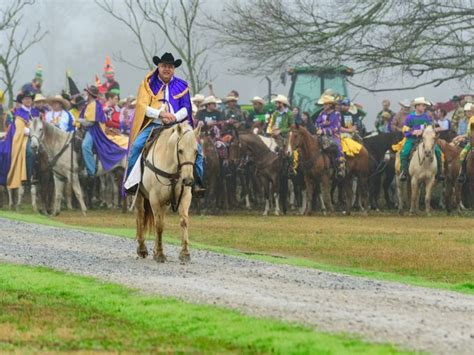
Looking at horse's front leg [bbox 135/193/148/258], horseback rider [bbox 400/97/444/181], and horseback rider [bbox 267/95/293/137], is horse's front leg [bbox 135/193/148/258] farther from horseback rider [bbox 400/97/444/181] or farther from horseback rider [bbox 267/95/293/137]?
horseback rider [bbox 267/95/293/137]

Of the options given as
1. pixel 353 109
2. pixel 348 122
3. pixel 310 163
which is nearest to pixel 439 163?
pixel 310 163

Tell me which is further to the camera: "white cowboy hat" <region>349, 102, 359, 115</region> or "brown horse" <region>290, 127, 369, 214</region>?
"white cowboy hat" <region>349, 102, 359, 115</region>

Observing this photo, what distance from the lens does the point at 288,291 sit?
47.2 ft

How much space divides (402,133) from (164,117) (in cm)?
2103

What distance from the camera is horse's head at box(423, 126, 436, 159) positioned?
3659 cm

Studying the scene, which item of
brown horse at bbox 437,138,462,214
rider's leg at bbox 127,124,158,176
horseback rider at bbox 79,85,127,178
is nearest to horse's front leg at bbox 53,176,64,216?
horseback rider at bbox 79,85,127,178

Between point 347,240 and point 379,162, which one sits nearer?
point 347,240

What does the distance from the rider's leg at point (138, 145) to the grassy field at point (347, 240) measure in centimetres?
221

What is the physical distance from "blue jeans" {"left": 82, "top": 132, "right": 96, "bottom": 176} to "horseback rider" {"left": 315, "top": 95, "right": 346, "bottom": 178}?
546 centimetres

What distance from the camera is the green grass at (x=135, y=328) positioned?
34.9ft

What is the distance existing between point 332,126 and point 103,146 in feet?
18.1

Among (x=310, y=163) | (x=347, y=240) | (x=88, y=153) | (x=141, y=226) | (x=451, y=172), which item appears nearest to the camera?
(x=141, y=226)

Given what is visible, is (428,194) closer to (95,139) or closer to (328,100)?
(328,100)

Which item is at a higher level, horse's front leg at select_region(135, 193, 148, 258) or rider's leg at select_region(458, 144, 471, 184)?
rider's leg at select_region(458, 144, 471, 184)
